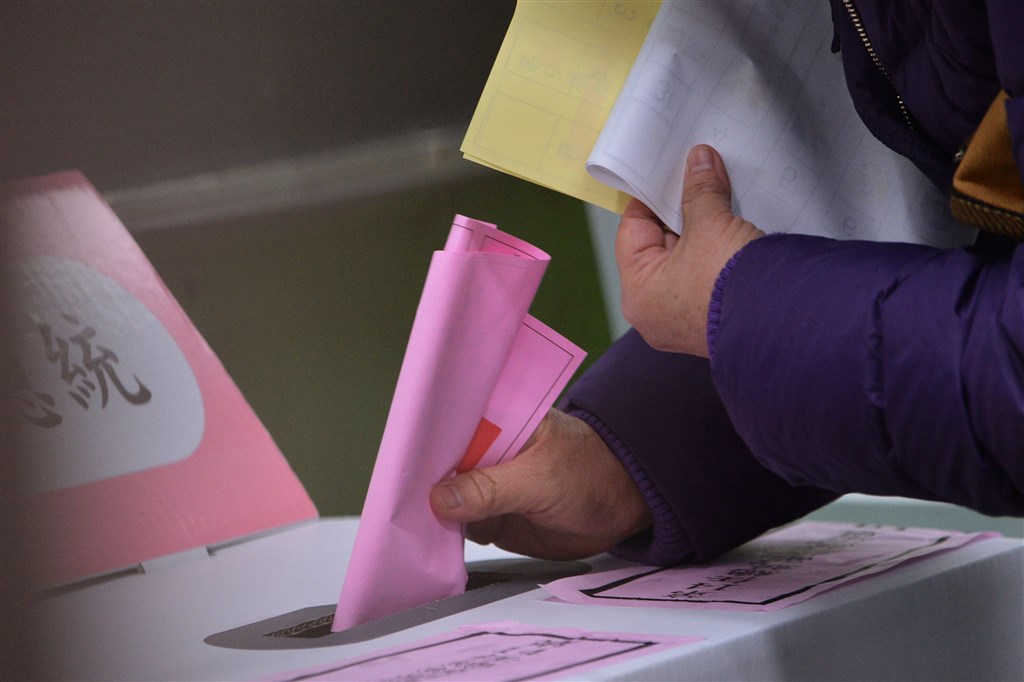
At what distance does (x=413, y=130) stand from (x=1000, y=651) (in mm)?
603

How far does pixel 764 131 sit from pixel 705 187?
6 cm

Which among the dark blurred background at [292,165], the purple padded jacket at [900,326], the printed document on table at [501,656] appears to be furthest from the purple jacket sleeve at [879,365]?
the dark blurred background at [292,165]

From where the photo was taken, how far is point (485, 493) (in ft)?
1.74

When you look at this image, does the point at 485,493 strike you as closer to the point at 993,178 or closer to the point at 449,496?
the point at 449,496

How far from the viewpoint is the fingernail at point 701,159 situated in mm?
512

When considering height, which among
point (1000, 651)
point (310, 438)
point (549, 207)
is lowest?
point (1000, 651)

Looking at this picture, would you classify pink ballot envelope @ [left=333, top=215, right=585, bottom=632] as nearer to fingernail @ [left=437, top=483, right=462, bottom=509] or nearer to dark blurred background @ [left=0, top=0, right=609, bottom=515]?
fingernail @ [left=437, top=483, right=462, bottom=509]

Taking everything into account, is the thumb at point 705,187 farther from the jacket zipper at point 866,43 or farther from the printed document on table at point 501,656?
the printed document on table at point 501,656

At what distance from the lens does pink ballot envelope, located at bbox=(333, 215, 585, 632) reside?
1.60 feet

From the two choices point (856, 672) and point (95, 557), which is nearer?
point (856, 672)

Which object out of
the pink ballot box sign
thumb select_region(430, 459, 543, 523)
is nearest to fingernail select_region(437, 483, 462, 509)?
thumb select_region(430, 459, 543, 523)

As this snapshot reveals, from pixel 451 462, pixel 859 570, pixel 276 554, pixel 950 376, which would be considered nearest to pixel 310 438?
pixel 276 554

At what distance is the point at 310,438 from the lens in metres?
0.90

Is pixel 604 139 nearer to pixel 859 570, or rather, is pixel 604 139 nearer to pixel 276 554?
pixel 859 570
